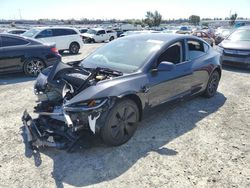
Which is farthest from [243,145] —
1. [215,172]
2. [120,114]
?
[120,114]

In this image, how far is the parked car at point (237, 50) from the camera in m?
9.66

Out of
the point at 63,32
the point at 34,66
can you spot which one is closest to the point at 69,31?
the point at 63,32

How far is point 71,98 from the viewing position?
3.82 m

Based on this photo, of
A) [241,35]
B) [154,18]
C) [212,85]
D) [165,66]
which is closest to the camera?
[165,66]

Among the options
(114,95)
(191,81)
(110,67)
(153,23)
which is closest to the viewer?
(114,95)

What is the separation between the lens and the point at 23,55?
27.7 feet

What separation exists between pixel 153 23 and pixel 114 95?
225 feet

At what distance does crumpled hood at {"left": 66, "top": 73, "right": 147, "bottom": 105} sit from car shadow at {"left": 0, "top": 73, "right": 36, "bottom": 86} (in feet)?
17.2

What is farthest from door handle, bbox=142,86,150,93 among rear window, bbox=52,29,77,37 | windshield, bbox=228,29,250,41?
rear window, bbox=52,29,77,37

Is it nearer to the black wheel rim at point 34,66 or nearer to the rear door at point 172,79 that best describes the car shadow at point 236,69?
the rear door at point 172,79

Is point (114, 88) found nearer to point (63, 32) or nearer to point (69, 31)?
point (63, 32)

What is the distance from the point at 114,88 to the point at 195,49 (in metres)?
2.78

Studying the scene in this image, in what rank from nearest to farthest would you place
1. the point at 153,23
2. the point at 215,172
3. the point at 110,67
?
1. the point at 215,172
2. the point at 110,67
3. the point at 153,23

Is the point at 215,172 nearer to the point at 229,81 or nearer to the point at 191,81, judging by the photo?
the point at 191,81
